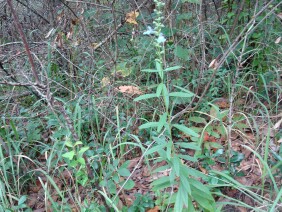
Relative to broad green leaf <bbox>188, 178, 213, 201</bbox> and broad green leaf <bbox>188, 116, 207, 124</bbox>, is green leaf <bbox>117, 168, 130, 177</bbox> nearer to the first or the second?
broad green leaf <bbox>188, 178, 213, 201</bbox>

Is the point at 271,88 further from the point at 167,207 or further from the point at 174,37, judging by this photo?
the point at 167,207

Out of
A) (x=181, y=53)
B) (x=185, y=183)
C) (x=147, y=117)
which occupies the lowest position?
(x=147, y=117)

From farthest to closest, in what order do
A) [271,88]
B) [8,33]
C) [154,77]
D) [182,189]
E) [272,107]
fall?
[8,33] < [154,77] < [271,88] < [272,107] < [182,189]

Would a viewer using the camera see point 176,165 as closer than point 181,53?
Yes

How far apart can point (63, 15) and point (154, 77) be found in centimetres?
115

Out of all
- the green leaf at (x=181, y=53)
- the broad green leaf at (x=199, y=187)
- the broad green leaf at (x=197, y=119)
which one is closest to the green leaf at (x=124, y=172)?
the broad green leaf at (x=199, y=187)

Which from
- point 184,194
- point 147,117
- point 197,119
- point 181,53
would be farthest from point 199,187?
point 181,53

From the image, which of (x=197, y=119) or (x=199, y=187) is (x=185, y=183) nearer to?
(x=199, y=187)

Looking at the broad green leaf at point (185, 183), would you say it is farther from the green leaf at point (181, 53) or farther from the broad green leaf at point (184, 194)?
the green leaf at point (181, 53)

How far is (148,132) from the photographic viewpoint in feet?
9.14

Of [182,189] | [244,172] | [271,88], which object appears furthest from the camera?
[271,88]

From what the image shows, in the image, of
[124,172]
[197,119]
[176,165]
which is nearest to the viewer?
[176,165]

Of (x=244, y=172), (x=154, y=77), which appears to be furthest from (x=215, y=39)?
(x=244, y=172)

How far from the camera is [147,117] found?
9.49ft
